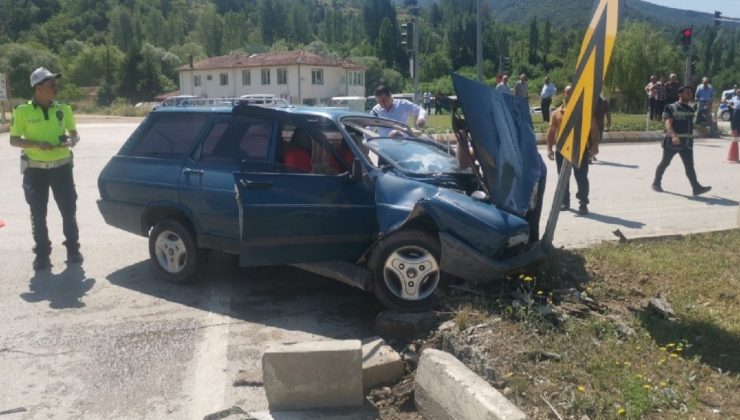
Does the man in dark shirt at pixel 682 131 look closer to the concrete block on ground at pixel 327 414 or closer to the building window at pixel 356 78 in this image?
the concrete block on ground at pixel 327 414

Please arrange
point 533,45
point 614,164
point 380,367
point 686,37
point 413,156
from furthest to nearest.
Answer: point 533,45
point 686,37
point 614,164
point 413,156
point 380,367

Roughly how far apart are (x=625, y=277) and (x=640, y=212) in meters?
4.46

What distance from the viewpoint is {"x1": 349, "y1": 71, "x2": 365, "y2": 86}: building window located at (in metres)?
81.1

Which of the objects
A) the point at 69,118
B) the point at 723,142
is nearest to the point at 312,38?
the point at 723,142

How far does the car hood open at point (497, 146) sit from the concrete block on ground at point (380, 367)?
66.0 inches

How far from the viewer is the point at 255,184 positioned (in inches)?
231

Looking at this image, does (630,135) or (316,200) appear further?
(630,135)

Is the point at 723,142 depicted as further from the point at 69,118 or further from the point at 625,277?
the point at 69,118

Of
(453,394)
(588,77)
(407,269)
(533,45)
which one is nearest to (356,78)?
(533,45)

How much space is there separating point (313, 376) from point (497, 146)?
255 cm

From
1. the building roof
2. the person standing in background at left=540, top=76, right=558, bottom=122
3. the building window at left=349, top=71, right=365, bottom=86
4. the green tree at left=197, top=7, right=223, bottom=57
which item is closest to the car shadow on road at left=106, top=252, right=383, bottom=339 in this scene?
the person standing in background at left=540, top=76, right=558, bottom=122

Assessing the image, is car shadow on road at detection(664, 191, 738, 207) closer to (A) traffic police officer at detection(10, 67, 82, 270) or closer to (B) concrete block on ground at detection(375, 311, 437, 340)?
(B) concrete block on ground at detection(375, 311, 437, 340)

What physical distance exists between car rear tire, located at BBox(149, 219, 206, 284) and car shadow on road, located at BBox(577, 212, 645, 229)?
17.9 ft

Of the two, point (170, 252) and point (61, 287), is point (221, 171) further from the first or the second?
point (61, 287)
